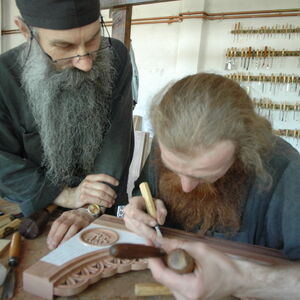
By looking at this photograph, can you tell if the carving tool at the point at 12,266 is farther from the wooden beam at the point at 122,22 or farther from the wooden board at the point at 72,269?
the wooden beam at the point at 122,22

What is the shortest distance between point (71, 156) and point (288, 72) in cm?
456

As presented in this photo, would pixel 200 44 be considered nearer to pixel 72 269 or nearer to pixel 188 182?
pixel 188 182

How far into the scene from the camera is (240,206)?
150 centimetres

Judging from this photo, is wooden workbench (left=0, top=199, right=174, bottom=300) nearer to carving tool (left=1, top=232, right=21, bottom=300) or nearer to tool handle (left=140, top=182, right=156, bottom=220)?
carving tool (left=1, top=232, right=21, bottom=300)

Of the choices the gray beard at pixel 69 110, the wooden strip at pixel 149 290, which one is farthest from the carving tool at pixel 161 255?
the gray beard at pixel 69 110

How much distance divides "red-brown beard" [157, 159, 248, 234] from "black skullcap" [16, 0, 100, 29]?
0.90m

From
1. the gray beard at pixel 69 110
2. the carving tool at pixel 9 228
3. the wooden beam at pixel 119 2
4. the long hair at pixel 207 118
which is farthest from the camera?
the wooden beam at pixel 119 2

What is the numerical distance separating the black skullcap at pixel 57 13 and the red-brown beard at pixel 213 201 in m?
0.90

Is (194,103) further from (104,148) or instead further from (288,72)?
(288,72)

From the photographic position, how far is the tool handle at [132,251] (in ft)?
2.75

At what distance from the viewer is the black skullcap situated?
Result: 1479mm

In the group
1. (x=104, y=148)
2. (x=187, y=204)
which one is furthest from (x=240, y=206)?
(x=104, y=148)

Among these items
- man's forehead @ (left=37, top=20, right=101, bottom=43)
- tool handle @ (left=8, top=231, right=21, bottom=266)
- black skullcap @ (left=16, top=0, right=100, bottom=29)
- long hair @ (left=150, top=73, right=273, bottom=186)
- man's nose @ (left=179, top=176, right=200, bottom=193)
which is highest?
black skullcap @ (left=16, top=0, right=100, bottom=29)

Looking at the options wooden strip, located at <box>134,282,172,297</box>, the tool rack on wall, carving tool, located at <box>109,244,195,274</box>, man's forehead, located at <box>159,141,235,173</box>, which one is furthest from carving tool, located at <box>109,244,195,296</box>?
the tool rack on wall
